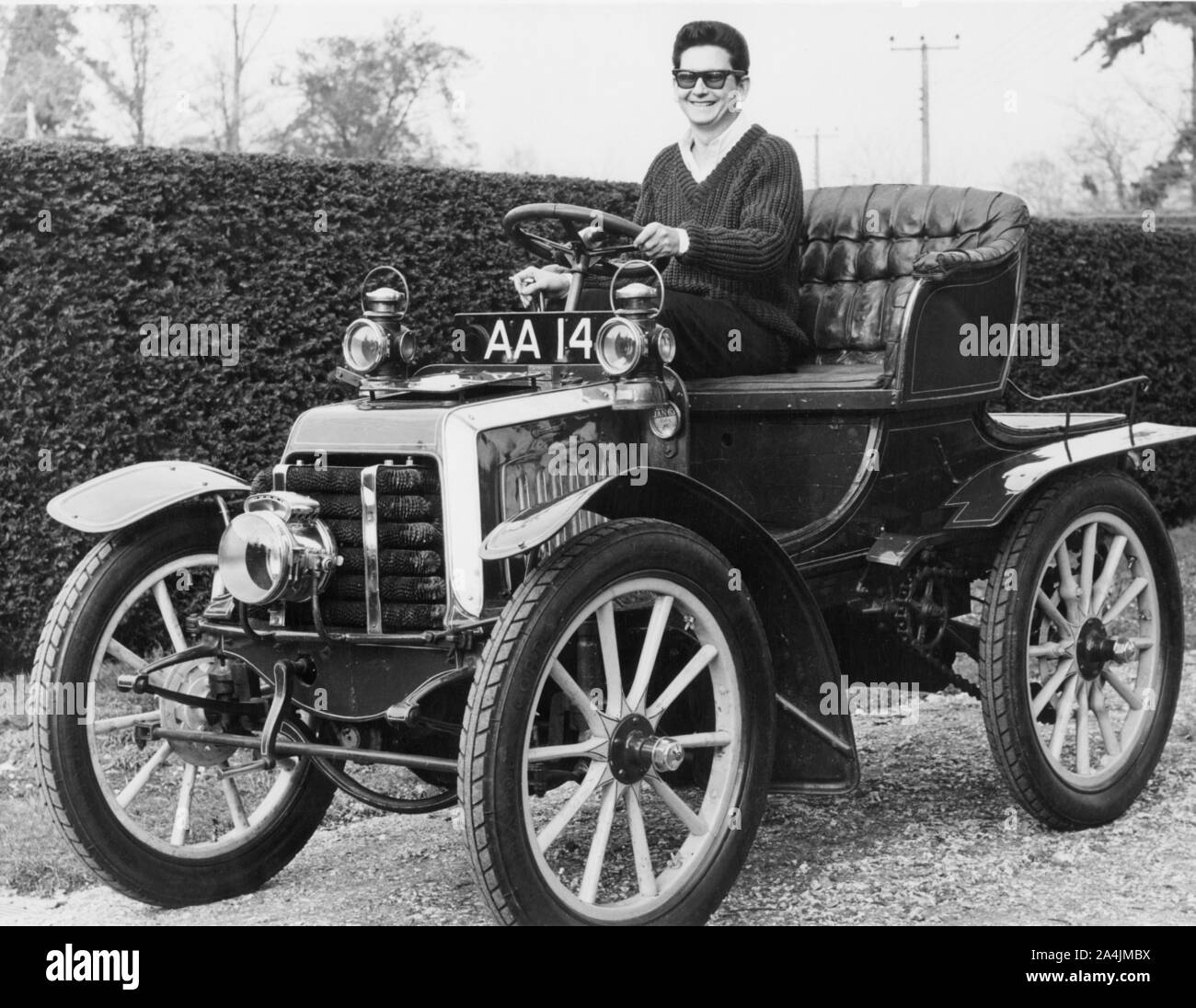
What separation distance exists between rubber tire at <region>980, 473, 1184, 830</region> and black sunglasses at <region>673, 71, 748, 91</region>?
5.20 feet

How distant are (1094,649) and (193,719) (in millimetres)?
2722

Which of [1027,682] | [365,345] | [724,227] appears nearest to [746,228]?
[724,227]

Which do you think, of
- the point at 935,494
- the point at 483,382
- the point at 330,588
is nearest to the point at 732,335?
the point at 935,494

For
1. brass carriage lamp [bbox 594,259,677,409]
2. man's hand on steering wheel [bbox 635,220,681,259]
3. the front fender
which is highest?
man's hand on steering wheel [bbox 635,220,681,259]

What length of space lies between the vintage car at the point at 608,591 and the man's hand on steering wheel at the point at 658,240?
0.10m

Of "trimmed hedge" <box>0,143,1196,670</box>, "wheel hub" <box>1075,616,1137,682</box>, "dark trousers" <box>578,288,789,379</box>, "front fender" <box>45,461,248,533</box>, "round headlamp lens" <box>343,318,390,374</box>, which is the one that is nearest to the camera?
"front fender" <box>45,461,248,533</box>

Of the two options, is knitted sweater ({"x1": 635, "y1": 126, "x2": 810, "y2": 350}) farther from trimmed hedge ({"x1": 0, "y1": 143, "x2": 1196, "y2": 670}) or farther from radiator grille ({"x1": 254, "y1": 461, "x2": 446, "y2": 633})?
trimmed hedge ({"x1": 0, "y1": 143, "x2": 1196, "y2": 670})

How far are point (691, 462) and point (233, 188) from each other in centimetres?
328

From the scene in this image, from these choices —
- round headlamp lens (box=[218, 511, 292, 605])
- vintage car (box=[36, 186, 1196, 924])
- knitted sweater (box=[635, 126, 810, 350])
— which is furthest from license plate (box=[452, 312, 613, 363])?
round headlamp lens (box=[218, 511, 292, 605])

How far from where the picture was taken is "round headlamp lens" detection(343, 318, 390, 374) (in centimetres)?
411

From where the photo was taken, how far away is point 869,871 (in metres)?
4.25

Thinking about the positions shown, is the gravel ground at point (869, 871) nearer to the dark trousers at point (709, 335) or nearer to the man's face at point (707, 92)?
the dark trousers at point (709, 335)

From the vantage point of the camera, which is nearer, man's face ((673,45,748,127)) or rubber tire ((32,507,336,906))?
rubber tire ((32,507,336,906))
